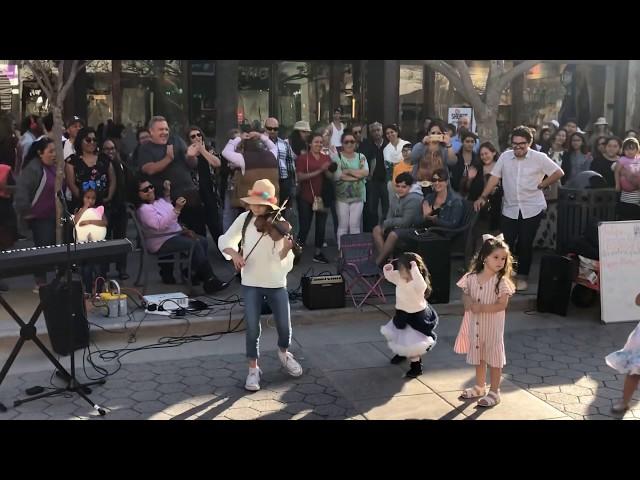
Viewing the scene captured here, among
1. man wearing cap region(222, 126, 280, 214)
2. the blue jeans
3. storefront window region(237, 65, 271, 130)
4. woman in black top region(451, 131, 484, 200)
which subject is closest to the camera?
the blue jeans

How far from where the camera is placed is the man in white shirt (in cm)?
805

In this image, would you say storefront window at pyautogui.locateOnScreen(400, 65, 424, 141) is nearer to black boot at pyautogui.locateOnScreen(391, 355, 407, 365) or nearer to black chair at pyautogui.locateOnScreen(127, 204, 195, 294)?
black chair at pyautogui.locateOnScreen(127, 204, 195, 294)

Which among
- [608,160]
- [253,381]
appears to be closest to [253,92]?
[608,160]

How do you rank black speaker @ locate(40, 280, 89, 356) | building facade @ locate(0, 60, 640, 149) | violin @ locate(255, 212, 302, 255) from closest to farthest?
violin @ locate(255, 212, 302, 255)
black speaker @ locate(40, 280, 89, 356)
building facade @ locate(0, 60, 640, 149)

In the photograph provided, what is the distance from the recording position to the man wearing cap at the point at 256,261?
18.3ft

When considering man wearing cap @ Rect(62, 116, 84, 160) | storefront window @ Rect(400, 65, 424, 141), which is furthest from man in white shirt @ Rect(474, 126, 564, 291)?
storefront window @ Rect(400, 65, 424, 141)

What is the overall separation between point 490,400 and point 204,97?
12469mm

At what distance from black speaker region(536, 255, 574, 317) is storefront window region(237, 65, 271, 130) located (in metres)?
10.1

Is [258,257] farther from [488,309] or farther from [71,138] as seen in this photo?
[71,138]

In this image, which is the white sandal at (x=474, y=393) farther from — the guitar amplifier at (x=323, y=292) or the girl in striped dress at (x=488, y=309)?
the guitar amplifier at (x=323, y=292)

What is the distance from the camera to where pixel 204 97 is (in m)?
16.4

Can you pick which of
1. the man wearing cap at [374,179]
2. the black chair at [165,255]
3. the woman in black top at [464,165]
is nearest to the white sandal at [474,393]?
the black chair at [165,255]
